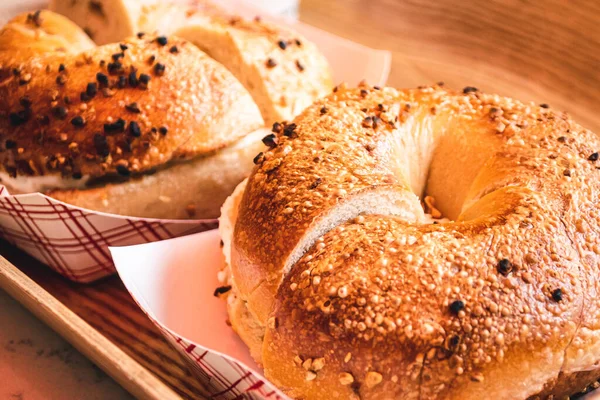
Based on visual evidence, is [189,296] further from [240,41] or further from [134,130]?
[240,41]

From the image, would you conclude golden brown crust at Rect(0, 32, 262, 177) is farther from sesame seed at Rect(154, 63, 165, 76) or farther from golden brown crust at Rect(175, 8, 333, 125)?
golden brown crust at Rect(175, 8, 333, 125)

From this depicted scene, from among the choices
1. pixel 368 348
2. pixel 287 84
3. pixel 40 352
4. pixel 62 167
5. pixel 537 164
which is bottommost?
pixel 40 352

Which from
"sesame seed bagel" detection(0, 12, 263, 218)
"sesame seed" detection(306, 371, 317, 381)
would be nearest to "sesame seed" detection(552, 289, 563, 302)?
"sesame seed" detection(306, 371, 317, 381)

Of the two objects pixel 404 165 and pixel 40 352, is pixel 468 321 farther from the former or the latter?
pixel 40 352

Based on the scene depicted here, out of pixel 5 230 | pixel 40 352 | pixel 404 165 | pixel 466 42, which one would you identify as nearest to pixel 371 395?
pixel 404 165

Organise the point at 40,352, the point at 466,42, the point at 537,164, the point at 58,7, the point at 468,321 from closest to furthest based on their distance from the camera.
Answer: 1. the point at 468,321
2. the point at 537,164
3. the point at 40,352
4. the point at 58,7
5. the point at 466,42

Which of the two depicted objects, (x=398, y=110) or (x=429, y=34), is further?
(x=429, y=34)

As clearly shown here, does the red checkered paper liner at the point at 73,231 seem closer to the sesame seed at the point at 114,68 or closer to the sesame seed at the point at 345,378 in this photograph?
the sesame seed at the point at 114,68

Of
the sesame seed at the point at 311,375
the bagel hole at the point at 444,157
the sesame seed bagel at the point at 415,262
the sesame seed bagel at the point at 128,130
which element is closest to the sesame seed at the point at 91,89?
the sesame seed bagel at the point at 128,130
